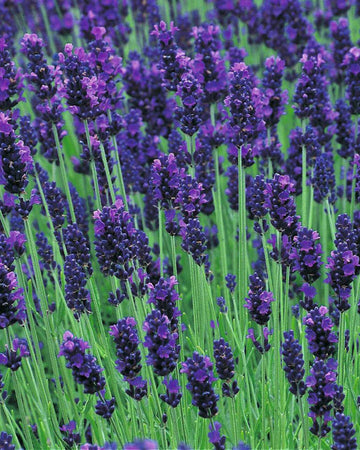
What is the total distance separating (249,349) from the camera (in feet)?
11.5

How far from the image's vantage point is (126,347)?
2.42 meters

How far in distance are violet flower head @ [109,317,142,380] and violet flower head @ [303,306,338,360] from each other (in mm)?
612

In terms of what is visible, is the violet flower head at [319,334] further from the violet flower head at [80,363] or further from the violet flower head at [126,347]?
the violet flower head at [80,363]

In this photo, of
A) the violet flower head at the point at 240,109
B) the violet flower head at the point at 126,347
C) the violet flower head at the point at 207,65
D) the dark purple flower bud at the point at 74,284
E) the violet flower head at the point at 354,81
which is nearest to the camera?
the violet flower head at the point at 126,347

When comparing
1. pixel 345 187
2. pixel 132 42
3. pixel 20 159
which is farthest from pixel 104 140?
pixel 132 42

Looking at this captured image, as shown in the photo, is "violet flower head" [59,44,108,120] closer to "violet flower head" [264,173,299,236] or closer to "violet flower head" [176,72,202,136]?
"violet flower head" [176,72,202,136]

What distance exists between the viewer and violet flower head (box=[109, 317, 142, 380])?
2.41 meters

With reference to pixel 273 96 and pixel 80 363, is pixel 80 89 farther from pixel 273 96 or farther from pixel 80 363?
pixel 80 363

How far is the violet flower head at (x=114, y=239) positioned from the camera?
2580mm

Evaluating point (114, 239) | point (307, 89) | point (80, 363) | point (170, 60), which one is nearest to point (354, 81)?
point (307, 89)

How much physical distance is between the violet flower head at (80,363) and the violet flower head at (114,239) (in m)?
0.33

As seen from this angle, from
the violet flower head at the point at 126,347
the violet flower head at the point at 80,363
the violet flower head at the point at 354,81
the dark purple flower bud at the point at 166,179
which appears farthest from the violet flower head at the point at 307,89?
the violet flower head at the point at 80,363

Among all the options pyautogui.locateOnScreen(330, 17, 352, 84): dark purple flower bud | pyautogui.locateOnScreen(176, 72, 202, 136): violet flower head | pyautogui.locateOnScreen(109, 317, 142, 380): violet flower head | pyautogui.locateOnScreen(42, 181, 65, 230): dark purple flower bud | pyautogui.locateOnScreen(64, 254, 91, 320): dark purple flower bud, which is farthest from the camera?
pyautogui.locateOnScreen(330, 17, 352, 84): dark purple flower bud

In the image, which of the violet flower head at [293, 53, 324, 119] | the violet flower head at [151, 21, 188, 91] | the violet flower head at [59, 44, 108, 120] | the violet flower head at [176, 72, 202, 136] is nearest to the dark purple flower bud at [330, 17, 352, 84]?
the violet flower head at [293, 53, 324, 119]
